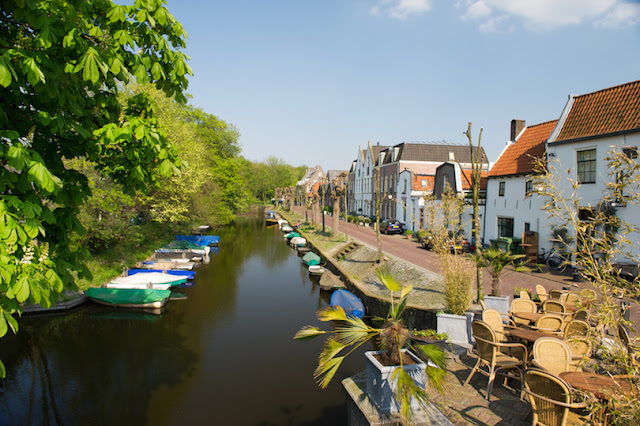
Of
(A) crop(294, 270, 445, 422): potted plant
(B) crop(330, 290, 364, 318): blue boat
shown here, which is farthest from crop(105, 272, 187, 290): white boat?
(A) crop(294, 270, 445, 422): potted plant

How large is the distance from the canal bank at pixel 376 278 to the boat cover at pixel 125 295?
9742mm

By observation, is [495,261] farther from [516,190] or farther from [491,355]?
[516,190]

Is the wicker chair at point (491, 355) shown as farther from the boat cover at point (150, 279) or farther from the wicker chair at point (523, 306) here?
the boat cover at point (150, 279)

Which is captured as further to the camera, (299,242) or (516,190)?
(299,242)

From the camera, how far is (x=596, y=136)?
1622 cm

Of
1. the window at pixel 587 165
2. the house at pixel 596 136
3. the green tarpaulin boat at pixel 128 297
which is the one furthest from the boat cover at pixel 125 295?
the window at pixel 587 165

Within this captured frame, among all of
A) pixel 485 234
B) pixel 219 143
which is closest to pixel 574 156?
pixel 485 234

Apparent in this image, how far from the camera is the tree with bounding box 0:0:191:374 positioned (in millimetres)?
4078

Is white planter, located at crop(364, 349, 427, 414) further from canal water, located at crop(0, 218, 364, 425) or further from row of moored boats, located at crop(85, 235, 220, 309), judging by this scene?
row of moored boats, located at crop(85, 235, 220, 309)

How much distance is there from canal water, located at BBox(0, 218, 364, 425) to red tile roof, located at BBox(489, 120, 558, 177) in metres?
13.0

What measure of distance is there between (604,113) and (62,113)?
19991mm

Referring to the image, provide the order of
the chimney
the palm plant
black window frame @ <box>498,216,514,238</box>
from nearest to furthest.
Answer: the palm plant
black window frame @ <box>498,216,514,238</box>
the chimney

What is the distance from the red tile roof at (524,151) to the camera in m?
20.7

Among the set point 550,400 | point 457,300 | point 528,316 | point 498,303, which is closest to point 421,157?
point 498,303
